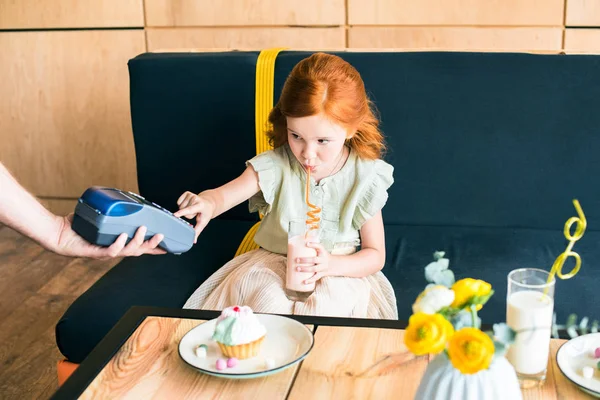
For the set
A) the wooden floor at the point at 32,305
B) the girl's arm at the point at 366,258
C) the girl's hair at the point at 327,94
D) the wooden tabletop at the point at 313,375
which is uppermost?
the girl's hair at the point at 327,94

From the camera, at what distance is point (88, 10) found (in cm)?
334

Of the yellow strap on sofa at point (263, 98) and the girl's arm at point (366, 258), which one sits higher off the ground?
the yellow strap on sofa at point (263, 98)

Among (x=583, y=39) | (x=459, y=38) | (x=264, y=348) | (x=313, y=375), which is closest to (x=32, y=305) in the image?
(x=264, y=348)

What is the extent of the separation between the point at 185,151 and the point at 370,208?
666mm

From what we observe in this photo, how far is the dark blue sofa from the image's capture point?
2.11 meters

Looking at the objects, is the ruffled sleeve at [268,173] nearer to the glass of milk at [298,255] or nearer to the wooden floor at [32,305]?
→ the glass of milk at [298,255]

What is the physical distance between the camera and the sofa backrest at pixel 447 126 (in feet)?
6.96

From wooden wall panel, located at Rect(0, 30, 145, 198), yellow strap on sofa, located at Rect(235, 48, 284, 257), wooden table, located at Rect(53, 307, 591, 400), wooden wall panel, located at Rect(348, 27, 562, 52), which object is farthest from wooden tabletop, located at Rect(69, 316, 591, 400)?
wooden wall panel, located at Rect(0, 30, 145, 198)

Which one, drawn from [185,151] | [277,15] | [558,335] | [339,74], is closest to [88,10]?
[277,15]

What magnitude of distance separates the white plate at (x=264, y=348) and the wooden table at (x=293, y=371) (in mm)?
19

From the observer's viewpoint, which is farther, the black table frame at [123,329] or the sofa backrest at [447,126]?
the sofa backrest at [447,126]

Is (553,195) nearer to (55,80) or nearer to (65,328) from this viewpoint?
(65,328)

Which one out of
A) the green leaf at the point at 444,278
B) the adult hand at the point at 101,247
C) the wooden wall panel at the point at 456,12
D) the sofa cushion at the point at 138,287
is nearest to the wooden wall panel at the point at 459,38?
the wooden wall panel at the point at 456,12

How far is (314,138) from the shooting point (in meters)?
1.69
